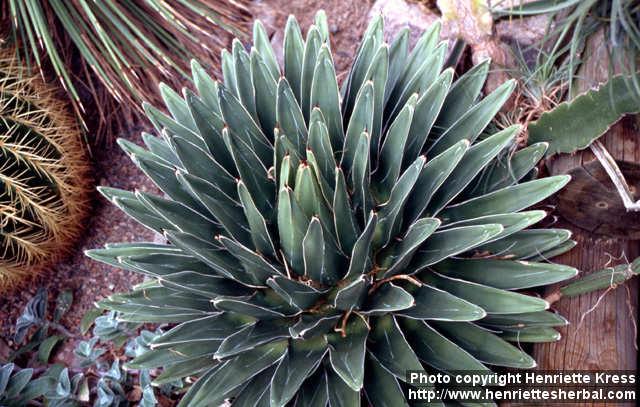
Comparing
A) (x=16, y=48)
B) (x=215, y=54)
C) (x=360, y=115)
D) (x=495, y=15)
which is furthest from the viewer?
(x=215, y=54)

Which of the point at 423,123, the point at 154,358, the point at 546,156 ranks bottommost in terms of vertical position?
the point at 154,358

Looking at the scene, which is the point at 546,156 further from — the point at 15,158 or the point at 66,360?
the point at 66,360

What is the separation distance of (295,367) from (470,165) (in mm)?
679

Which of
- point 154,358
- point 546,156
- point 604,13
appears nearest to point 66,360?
point 154,358

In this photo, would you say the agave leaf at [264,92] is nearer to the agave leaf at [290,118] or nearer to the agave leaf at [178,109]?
the agave leaf at [290,118]

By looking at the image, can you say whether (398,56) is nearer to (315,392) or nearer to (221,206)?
(221,206)

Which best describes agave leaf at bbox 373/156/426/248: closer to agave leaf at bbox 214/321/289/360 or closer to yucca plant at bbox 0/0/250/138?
agave leaf at bbox 214/321/289/360

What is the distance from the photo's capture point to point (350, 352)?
4.85ft

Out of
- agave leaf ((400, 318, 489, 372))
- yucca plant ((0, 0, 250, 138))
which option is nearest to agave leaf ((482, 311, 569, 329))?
agave leaf ((400, 318, 489, 372))

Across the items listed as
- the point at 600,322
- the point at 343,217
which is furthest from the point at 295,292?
the point at 600,322

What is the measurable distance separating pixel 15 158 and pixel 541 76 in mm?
1825

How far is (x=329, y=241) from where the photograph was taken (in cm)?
147

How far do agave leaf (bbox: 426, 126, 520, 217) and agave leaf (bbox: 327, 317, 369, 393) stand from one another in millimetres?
361

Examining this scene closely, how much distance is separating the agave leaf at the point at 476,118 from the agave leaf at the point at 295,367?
0.63 m
